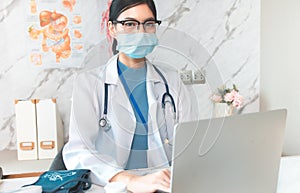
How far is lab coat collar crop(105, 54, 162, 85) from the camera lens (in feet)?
4.16

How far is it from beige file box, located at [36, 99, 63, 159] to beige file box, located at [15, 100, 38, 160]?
0.03m

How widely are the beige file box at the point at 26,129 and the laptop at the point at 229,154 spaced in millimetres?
1630

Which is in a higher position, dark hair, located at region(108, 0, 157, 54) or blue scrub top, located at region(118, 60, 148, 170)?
dark hair, located at region(108, 0, 157, 54)

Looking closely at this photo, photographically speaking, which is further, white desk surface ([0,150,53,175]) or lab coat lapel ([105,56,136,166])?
white desk surface ([0,150,53,175])

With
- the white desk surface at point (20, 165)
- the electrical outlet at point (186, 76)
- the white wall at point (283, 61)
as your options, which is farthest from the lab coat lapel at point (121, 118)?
the white wall at point (283, 61)

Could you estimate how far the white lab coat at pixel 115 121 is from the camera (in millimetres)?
1204

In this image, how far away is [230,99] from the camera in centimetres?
247

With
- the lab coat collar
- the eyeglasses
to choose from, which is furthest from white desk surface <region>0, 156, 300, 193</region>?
the eyeglasses

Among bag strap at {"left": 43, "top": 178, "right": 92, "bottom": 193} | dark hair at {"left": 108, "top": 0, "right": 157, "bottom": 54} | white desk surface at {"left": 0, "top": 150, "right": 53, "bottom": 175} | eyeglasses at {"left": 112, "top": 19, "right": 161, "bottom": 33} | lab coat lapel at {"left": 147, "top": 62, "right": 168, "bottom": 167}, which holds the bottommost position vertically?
white desk surface at {"left": 0, "top": 150, "right": 53, "bottom": 175}

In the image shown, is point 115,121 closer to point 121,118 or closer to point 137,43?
point 121,118

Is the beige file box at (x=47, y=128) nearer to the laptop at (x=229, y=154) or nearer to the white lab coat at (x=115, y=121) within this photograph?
the white lab coat at (x=115, y=121)

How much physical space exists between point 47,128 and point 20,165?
0.27 metres

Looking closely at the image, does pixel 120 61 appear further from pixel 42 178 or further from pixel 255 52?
pixel 255 52

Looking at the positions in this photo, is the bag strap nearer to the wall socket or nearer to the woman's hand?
the woman's hand
